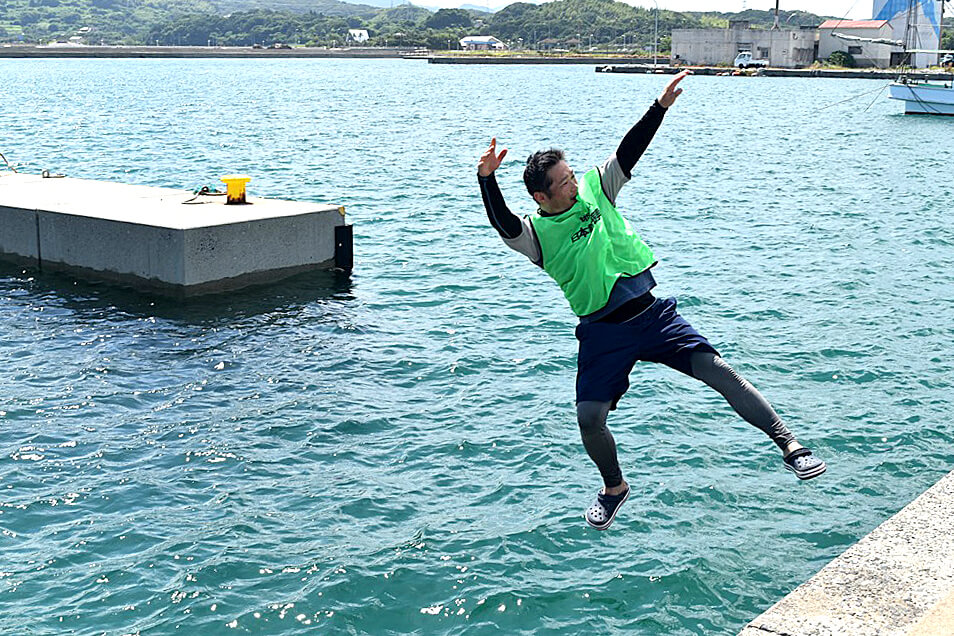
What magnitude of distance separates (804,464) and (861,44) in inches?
6532

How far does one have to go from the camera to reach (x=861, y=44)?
158m

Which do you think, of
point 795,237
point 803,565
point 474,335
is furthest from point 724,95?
point 803,565

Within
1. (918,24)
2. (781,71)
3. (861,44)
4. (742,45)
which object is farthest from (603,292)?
(742,45)

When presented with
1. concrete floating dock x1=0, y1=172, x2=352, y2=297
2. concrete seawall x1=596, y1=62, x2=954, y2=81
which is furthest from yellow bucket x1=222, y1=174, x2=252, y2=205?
concrete seawall x1=596, y1=62, x2=954, y2=81

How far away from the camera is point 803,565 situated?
Answer: 28.2 ft

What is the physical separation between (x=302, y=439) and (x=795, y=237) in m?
16.6

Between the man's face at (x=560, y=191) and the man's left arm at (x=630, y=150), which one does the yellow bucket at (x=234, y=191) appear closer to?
the man's left arm at (x=630, y=150)

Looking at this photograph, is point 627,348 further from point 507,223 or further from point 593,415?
point 507,223

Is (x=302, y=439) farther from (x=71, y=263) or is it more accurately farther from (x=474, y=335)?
(x=71, y=263)

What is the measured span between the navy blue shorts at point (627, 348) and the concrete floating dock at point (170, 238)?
10.3 m

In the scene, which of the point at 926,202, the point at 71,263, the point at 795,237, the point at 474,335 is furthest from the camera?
the point at 926,202

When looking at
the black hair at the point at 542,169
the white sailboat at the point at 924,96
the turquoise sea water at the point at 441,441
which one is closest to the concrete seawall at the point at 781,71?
the white sailboat at the point at 924,96

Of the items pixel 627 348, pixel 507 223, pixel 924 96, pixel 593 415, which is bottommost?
pixel 593 415

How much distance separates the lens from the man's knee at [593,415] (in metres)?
6.52
